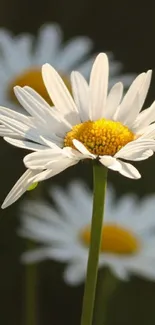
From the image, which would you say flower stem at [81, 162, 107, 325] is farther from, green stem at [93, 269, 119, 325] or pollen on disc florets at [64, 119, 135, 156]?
green stem at [93, 269, 119, 325]

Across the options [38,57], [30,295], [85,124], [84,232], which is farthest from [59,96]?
[38,57]

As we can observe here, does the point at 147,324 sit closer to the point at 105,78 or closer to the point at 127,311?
the point at 127,311

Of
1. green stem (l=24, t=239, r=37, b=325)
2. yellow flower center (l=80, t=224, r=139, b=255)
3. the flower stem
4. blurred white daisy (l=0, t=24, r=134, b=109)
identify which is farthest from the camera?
blurred white daisy (l=0, t=24, r=134, b=109)

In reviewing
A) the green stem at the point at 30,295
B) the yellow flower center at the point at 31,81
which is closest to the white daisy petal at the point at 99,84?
the green stem at the point at 30,295

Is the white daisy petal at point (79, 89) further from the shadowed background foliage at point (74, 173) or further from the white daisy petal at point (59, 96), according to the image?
the shadowed background foliage at point (74, 173)

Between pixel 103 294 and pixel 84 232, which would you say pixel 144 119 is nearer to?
pixel 103 294

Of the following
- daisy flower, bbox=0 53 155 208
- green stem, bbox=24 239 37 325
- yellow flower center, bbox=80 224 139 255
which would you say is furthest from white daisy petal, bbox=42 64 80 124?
yellow flower center, bbox=80 224 139 255
